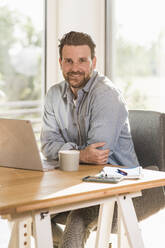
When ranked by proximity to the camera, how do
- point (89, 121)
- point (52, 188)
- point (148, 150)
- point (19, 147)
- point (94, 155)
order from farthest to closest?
point (148, 150) < point (89, 121) < point (94, 155) < point (19, 147) < point (52, 188)

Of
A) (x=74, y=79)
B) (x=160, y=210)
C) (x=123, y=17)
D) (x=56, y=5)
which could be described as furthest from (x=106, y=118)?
(x=56, y=5)

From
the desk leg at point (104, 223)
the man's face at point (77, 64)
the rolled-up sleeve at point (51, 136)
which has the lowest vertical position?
the desk leg at point (104, 223)

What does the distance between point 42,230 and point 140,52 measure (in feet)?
7.65

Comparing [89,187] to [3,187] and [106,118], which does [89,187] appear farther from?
[106,118]

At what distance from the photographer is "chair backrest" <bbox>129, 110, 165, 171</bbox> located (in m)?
2.38

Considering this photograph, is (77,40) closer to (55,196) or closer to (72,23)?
(55,196)

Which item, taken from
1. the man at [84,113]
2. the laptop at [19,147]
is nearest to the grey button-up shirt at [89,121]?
the man at [84,113]

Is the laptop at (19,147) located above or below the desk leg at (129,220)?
above

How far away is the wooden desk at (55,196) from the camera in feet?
4.84

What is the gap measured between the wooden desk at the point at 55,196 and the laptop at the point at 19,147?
44mm

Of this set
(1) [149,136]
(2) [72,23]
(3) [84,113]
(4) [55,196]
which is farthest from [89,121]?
(2) [72,23]

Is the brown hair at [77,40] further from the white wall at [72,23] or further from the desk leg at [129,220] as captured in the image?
the white wall at [72,23]

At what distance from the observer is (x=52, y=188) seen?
160 cm

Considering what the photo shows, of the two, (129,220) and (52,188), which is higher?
(52,188)
